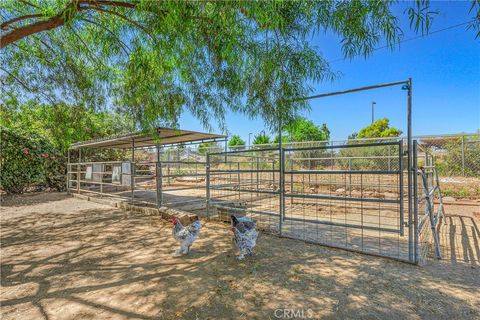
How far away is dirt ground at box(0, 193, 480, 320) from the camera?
→ 186cm

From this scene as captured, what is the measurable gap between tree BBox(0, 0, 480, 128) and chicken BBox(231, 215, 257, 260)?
1401mm

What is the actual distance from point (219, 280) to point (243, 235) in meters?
0.61

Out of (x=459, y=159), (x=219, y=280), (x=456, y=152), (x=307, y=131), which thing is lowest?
(x=219, y=280)

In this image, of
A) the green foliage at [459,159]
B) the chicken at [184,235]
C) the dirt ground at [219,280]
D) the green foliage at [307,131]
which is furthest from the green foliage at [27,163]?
the green foliage at [459,159]

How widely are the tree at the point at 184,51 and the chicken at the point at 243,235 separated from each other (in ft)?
4.60

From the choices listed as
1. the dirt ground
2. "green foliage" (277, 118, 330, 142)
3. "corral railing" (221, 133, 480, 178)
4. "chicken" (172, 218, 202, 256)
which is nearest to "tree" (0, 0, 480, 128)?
"green foliage" (277, 118, 330, 142)

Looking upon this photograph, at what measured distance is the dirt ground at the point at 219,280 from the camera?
186 cm

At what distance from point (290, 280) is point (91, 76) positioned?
490 cm

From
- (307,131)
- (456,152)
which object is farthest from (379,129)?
(456,152)

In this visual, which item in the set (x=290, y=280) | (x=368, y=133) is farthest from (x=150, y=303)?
(x=368, y=133)

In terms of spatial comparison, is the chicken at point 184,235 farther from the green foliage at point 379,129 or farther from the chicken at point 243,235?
the green foliage at point 379,129

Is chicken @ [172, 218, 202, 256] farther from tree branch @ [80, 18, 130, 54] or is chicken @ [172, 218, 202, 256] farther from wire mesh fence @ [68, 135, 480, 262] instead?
tree branch @ [80, 18, 130, 54]

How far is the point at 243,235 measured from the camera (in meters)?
2.80

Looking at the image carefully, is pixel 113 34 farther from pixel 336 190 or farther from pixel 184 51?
pixel 336 190
